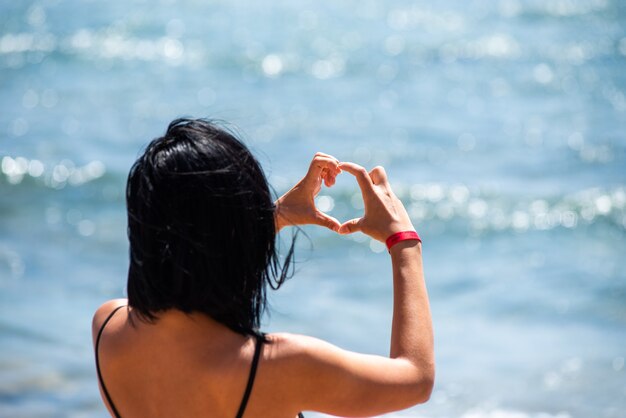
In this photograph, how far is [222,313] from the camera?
69.2 inches

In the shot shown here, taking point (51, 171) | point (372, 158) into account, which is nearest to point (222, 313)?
point (51, 171)

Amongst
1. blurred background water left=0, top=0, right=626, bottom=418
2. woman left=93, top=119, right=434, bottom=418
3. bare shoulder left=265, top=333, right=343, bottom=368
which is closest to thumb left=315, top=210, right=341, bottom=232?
woman left=93, top=119, right=434, bottom=418

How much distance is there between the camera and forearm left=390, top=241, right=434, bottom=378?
1.80m

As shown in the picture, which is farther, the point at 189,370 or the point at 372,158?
the point at 372,158

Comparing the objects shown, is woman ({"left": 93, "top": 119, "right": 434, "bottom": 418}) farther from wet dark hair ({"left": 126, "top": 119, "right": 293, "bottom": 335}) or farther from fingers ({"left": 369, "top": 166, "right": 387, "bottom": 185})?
fingers ({"left": 369, "top": 166, "right": 387, "bottom": 185})

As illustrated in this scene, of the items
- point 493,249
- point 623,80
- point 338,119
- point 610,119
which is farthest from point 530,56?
point 493,249

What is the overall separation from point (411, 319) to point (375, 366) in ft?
0.41

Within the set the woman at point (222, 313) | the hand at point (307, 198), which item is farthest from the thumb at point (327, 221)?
the woman at point (222, 313)

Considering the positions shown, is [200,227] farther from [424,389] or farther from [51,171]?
[51,171]

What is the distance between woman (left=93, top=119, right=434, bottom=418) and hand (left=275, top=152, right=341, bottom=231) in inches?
11.4

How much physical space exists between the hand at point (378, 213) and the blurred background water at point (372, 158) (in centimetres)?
214

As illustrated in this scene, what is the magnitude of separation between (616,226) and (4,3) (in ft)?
34.8

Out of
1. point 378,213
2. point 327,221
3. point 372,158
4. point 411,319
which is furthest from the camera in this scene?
point 372,158

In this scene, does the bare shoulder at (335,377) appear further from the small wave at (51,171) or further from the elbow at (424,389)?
the small wave at (51,171)
